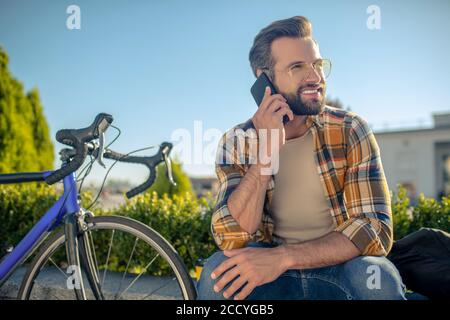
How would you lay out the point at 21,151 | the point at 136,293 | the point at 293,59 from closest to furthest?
1. the point at 293,59
2. the point at 136,293
3. the point at 21,151

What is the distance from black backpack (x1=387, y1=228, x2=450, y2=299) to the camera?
6.08ft

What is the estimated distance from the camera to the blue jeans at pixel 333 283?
166 cm

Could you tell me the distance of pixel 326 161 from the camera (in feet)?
6.77

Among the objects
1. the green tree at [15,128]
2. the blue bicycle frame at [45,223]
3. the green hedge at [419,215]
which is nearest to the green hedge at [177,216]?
the green hedge at [419,215]

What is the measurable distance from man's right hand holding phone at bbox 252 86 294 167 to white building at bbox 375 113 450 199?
3413 centimetres

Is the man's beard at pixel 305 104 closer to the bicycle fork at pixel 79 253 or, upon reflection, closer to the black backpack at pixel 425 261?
the black backpack at pixel 425 261

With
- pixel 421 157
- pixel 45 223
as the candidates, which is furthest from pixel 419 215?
pixel 421 157

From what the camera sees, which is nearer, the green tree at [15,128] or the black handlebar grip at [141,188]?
the black handlebar grip at [141,188]

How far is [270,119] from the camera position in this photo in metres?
2.01

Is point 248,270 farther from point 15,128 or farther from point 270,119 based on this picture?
point 15,128

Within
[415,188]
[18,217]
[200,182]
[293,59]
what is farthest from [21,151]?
[415,188]

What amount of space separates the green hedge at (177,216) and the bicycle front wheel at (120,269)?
90 millimetres

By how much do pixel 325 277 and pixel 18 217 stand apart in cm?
410
